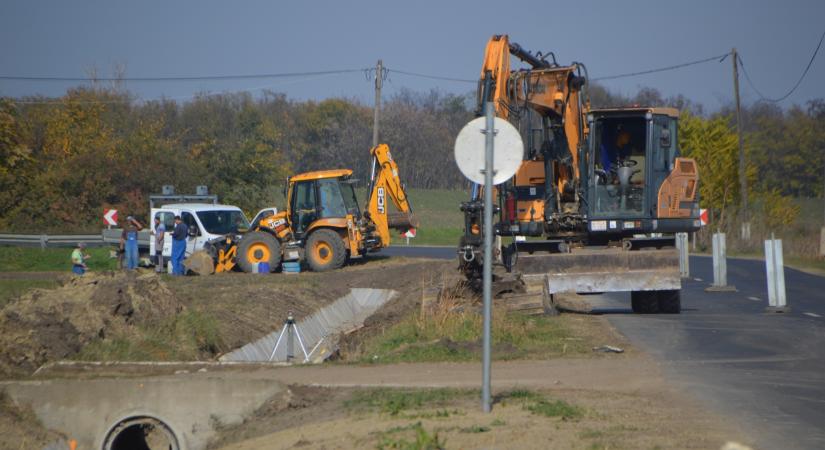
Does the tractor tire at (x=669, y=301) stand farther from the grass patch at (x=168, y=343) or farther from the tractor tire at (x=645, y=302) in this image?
the grass patch at (x=168, y=343)

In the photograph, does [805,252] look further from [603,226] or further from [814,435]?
[814,435]

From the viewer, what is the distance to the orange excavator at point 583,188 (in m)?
17.7

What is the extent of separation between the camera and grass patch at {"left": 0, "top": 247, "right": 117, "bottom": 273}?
34.9 metres

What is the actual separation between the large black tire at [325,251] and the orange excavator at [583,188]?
11581mm

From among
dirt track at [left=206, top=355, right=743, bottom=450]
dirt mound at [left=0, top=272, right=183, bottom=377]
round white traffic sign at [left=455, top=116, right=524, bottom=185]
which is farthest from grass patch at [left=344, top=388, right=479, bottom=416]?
dirt mound at [left=0, top=272, right=183, bottom=377]

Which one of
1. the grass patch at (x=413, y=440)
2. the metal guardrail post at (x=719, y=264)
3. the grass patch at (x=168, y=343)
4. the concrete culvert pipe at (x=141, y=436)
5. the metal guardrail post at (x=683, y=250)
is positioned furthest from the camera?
the metal guardrail post at (x=683, y=250)

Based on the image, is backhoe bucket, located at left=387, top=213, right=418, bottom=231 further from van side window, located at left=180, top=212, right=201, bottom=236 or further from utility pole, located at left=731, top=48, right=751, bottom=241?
utility pole, located at left=731, top=48, right=751, bottom=241

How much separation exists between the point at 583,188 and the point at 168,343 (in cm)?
824

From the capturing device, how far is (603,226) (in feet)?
60.2

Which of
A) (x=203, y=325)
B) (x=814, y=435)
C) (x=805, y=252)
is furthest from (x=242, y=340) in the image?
(x=805, y=252)

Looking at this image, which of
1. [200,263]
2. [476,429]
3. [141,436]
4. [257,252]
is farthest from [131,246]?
[476,429]

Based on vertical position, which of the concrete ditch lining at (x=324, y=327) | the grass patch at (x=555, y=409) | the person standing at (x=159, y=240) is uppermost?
the person standing at (x=159, y=240)

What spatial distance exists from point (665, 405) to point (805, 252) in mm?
37529

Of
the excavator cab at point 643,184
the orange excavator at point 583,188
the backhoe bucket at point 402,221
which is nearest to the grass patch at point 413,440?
the orange excavator at point 583,188
